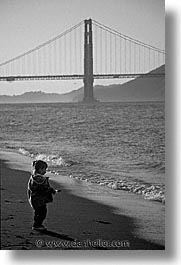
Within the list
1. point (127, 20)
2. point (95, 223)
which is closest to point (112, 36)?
point (127, 20)

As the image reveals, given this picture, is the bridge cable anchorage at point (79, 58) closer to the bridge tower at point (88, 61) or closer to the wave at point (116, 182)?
the bridge tower at point (88, 61)

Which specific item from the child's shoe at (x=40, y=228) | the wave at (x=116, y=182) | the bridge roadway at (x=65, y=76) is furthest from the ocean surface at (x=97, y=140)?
the child's shoe at (x=40, y=228)

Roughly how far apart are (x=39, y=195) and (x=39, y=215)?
0.07m

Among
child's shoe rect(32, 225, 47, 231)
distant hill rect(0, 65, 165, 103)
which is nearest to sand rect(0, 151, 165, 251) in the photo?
child's shoe rect(32, 225, 47, 231)

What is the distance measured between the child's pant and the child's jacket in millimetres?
13

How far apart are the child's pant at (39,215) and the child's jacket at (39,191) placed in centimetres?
1

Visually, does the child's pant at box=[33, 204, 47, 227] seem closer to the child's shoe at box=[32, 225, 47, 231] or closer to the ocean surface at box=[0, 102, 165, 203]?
the child's shoe at box=[32, 225, 47, 231]

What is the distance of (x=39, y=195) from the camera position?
161 centimetres

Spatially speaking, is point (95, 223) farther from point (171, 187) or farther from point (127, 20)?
point (127, 20)

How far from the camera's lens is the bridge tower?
5.56 feet

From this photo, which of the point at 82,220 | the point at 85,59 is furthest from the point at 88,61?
the point at 82,220

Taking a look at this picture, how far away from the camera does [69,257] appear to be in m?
1.59

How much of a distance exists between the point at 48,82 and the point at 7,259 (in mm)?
675

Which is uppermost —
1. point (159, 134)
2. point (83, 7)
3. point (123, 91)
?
point (83, 7)
